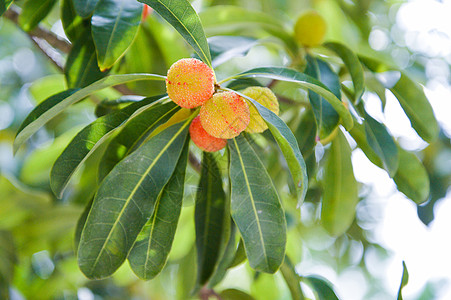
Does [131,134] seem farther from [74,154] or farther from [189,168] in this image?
[189,168]

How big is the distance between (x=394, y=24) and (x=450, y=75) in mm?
397

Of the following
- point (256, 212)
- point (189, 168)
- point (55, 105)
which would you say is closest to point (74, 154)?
point (55, 105)

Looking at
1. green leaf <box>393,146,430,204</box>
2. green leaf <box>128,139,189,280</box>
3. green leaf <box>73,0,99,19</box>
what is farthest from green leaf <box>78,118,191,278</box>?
green leaf <box>393,146,430,204</box>

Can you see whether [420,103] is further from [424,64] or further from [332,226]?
[424,64]

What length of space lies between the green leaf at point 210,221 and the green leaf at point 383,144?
1.14 ft

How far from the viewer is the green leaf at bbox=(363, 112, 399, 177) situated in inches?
38.5

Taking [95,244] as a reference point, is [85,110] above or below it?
below

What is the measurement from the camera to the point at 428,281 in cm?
261

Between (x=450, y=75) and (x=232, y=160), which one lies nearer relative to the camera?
(x=232, y=160)

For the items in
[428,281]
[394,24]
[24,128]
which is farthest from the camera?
[428,281]

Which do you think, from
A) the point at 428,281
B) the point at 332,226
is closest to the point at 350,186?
the point at 332,226

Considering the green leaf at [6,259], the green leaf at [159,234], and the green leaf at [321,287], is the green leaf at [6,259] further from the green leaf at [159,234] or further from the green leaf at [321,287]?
the green leaf at [321,287]

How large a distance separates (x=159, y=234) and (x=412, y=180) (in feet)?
2.23

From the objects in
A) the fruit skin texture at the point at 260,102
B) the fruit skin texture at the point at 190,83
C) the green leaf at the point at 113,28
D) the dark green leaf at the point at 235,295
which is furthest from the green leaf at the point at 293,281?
the green leaf at the point at 113,28
